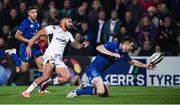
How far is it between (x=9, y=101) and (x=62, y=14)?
8126 mm

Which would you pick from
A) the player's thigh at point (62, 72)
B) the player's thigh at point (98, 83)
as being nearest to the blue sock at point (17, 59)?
the player's thigh at point (62, 72)

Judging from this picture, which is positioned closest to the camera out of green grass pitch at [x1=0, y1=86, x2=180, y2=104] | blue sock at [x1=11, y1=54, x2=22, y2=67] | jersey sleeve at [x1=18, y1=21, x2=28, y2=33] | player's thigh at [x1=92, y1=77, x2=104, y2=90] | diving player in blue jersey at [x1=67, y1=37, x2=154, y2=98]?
green grass pitch at [x1=0, y1=86, x2=180, y2=104]

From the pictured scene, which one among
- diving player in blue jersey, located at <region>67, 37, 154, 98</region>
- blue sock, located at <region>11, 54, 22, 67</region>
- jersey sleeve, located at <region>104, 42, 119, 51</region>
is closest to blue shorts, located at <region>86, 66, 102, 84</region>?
diving player in blue jersey, located at <region>67, 37, 154, 98</region>

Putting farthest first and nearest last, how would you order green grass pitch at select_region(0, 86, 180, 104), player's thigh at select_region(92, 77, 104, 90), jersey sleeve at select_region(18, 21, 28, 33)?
jersey sleeve at select_region(18, 21, 28, 33) < player's thigh at select_region(92, 77, 104, 90) < green grass pitch at select_region(0, 86, 180, 104)

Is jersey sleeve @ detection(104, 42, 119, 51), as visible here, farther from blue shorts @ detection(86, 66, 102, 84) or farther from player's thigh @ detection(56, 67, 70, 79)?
player's thigh @ detection(56, 67, 70, 79)

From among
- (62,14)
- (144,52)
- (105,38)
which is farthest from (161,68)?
(62,14)

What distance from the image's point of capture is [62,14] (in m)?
22.0

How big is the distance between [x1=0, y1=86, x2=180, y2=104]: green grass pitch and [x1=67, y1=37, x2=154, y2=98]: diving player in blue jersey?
0.55 feet

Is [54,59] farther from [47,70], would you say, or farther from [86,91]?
[86,91]

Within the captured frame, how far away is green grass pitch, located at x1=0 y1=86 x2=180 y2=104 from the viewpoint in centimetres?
1400

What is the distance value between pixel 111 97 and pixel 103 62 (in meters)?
0.80

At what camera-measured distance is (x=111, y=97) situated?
1506 centimetres

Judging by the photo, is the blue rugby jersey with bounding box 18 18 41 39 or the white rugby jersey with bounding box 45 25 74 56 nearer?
the white rugby jersey with bounding box 45 25 74 56

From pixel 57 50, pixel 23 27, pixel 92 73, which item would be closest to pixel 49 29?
pixel 57 50
